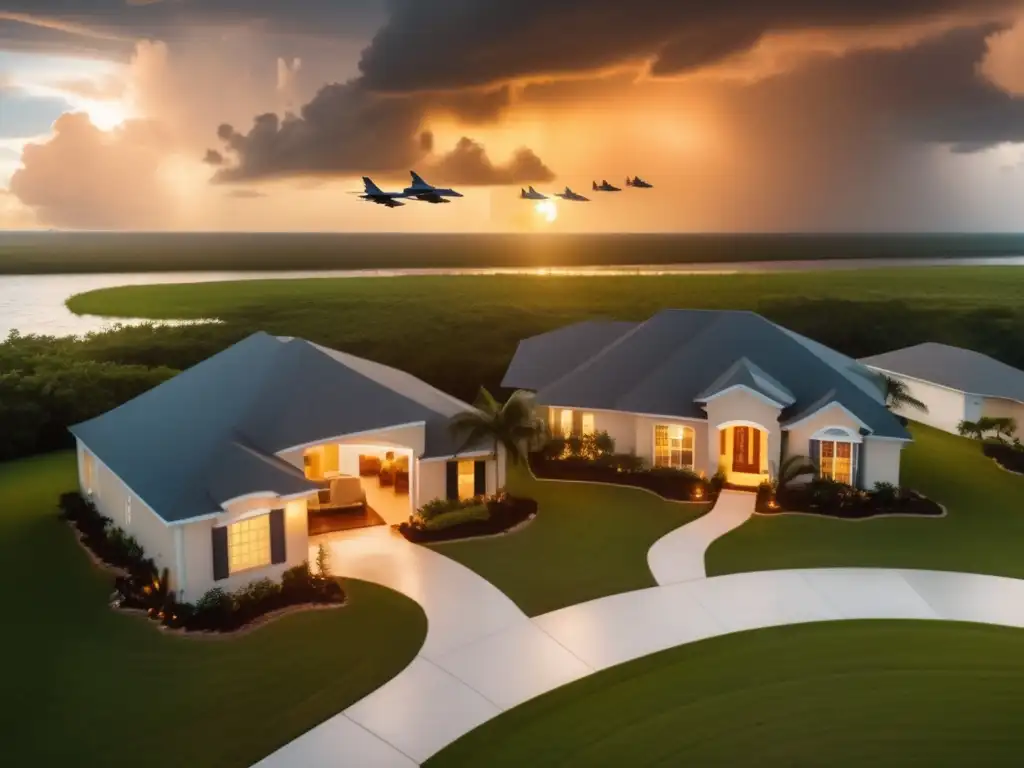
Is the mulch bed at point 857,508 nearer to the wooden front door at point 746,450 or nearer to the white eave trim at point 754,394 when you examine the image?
the wooden front door at point 746,450

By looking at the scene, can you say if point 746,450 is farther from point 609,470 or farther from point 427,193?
point 427,193

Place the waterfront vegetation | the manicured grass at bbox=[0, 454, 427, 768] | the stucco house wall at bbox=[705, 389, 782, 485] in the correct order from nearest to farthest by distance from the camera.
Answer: the manicured grass at bbox=[0, 454, 427, 768] → the stucco house wall at bbox=[705, 389, 782, 485] → the waterfront vegetation

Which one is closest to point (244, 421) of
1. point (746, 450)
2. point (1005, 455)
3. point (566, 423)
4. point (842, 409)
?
point (566, 423)

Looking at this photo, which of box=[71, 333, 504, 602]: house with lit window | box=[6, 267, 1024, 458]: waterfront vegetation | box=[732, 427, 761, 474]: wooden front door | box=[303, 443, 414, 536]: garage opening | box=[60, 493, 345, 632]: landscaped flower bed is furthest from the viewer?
box=[6, 267, 1024, 458]: waterfront vegetation

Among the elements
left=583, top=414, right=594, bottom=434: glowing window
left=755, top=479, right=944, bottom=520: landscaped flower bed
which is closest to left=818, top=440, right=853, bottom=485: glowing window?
left=755, top=479, right=944, bottom=520: landscaped flower bed

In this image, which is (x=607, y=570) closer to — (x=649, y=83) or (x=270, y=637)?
(x=270, y=637)

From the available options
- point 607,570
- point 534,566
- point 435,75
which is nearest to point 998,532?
point 607,570

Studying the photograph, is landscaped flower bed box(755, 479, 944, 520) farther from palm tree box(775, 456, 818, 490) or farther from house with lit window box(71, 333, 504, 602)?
house with lit window box(71, 333, 504, 602)
